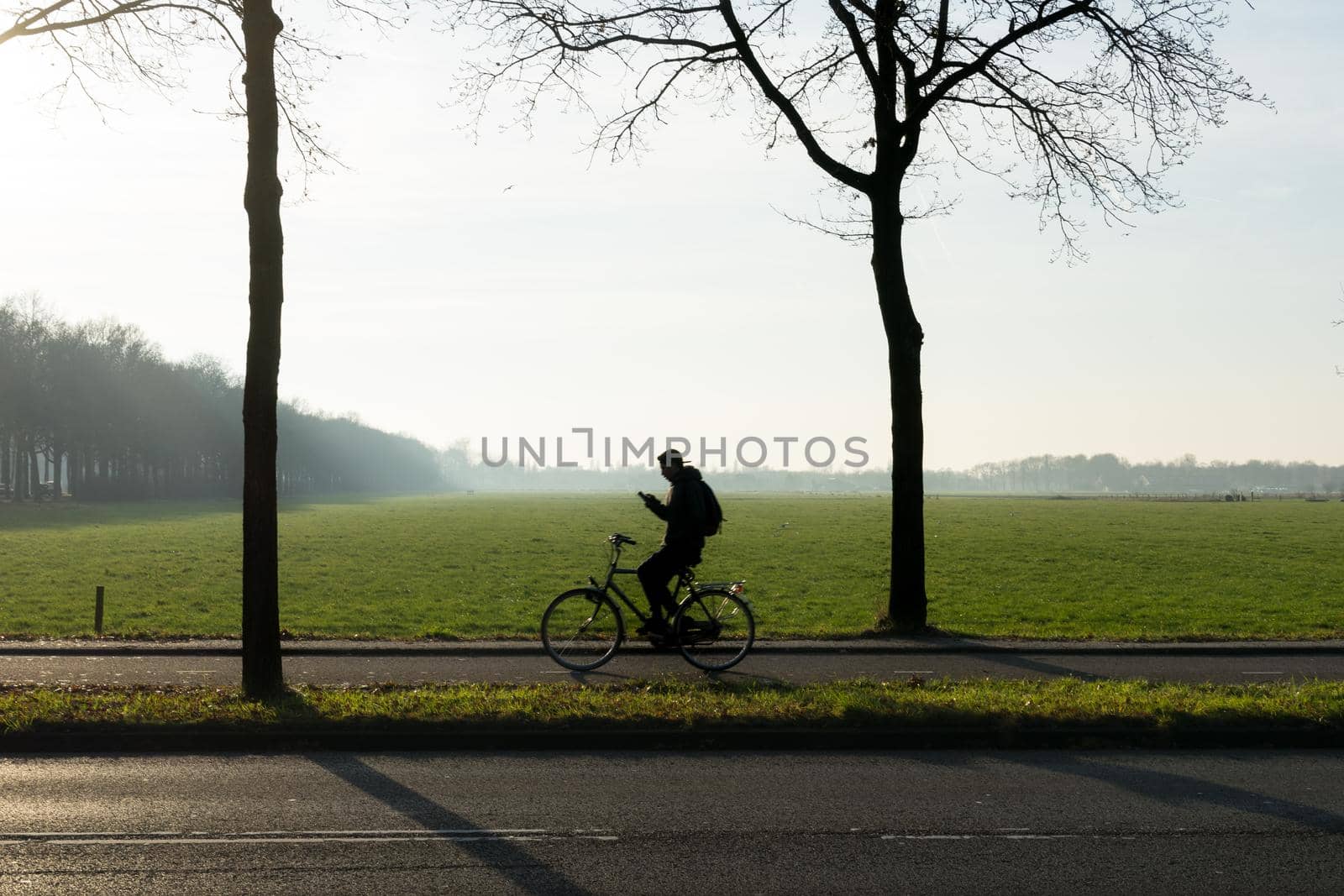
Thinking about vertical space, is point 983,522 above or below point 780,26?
below

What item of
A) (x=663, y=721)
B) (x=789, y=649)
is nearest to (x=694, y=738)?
(x=663, y=721)

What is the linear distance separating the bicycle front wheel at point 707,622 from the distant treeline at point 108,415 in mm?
61897

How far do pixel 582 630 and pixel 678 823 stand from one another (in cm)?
582

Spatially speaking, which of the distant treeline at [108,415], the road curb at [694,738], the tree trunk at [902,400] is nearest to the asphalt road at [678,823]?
the road curb at [694,738]

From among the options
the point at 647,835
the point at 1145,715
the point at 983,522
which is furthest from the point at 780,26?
the point at 983,522

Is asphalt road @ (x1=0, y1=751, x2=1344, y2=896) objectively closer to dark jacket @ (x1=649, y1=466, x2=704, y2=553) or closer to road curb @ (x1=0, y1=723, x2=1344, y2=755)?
road curb @ (x1=0, y1=723, x2=1344, y2=755)

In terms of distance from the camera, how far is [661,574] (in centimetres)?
1263

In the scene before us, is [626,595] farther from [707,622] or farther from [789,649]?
[789,649]

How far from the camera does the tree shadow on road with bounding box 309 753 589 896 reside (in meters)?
5.92

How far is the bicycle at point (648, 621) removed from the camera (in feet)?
41.1

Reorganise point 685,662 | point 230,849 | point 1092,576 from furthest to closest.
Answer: point 1092,576, point 685,662, point 230,849

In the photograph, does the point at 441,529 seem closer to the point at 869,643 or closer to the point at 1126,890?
the point at 869,643

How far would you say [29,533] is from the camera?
49.6 m

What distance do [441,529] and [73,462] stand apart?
1490 inches
